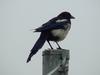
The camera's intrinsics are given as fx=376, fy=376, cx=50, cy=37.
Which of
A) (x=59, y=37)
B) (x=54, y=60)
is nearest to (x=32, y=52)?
(x=54, y=60)

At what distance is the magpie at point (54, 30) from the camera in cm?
647

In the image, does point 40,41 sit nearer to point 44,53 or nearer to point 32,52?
point 32,52

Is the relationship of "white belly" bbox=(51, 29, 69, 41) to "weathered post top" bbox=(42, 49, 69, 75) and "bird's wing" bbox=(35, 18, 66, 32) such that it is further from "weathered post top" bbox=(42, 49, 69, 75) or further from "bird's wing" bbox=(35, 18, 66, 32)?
"weathered post top" bbox=(42, 49, 69, 75)

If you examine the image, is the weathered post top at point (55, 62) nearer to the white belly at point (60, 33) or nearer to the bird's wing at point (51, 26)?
the bird's wing at point (51, 26)

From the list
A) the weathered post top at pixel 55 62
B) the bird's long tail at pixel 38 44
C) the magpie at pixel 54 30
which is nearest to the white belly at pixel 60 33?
the magpie at pixel 54 30

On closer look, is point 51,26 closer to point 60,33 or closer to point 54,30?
point 54,30

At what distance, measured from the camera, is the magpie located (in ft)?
21.2

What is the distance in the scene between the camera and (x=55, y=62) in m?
4.91

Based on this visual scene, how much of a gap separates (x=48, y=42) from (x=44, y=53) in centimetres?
203

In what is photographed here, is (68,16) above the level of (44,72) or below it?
above

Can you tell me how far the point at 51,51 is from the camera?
5.10m

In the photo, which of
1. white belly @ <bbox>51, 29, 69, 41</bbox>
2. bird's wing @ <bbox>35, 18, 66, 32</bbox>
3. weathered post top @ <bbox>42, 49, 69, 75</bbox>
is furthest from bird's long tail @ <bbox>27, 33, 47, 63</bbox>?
A: weathered post top @ <bbox>42, 49, 69, 75</bbox>

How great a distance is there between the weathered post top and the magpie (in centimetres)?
87

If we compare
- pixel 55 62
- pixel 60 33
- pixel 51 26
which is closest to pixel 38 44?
pixel 51 26
